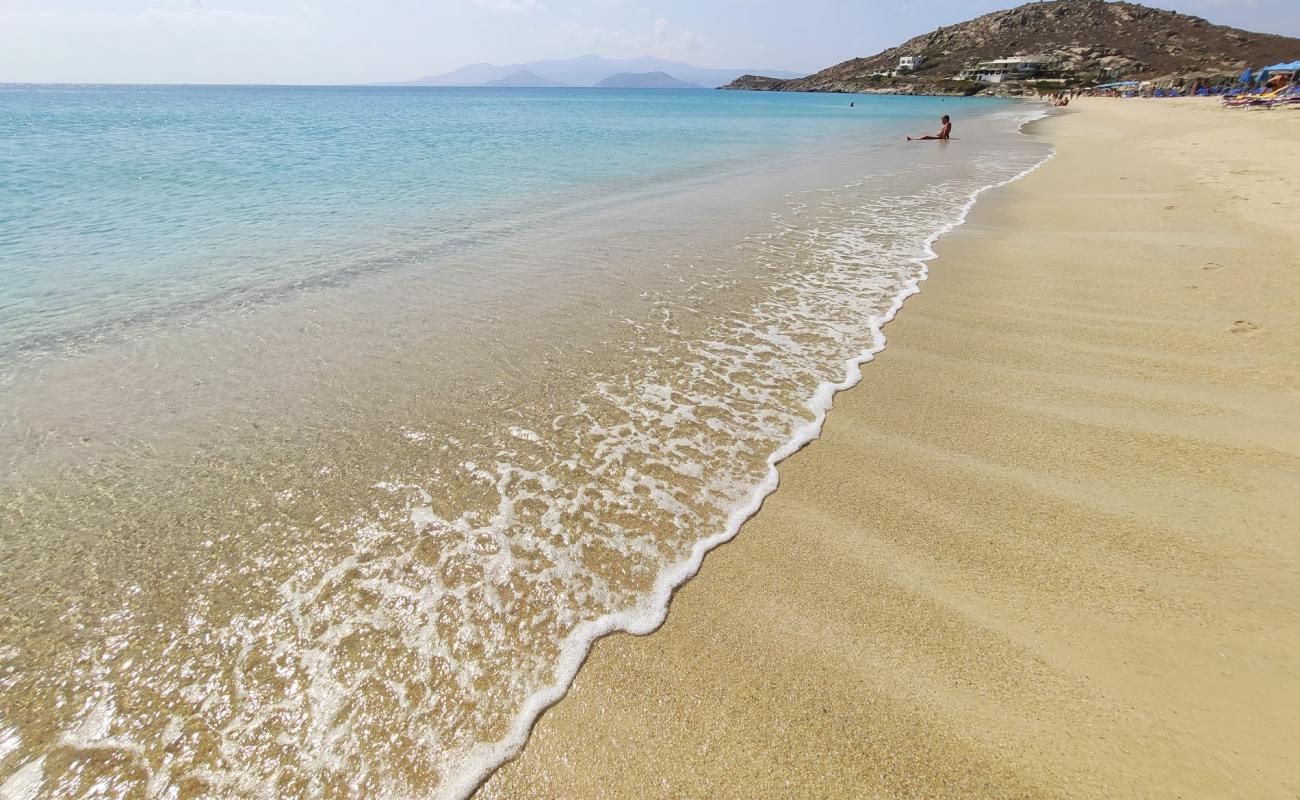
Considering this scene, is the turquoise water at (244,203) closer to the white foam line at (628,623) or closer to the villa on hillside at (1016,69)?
the white foam line at (628,623)

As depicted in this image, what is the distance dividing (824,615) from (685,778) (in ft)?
4.06

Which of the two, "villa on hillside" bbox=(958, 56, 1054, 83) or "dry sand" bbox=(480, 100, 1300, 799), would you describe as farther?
"villa on hillside" bbox=(958, 56, 1054, 83)

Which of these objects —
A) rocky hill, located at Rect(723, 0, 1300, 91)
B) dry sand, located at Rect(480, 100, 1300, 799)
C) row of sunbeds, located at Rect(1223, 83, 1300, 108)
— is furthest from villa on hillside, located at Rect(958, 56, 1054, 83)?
dry sand, located at Rect(480, 100, 1300, 799)

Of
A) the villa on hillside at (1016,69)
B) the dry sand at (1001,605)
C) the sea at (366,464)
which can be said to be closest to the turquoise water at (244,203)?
the sea at (366,464)

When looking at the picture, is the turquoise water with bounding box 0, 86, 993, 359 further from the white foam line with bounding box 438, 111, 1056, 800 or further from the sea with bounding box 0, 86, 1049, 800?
the white foam line with bounding box 438, 111, 1056, 800

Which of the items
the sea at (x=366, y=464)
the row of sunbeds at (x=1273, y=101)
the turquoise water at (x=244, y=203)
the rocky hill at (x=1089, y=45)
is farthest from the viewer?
the rocky hill at (x=1089, y=45)

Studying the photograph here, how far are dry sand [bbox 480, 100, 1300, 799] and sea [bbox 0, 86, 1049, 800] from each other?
1.30 ft

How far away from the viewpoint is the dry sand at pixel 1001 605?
8.14ft

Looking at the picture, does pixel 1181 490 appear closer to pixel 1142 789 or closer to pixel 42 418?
pixel 1142 789

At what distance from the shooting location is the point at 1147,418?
4.88 meters

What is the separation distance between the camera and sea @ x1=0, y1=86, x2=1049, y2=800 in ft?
9.12

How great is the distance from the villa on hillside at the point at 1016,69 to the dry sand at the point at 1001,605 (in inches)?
5694

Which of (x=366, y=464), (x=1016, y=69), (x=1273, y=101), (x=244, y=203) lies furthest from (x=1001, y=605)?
(x=1016, y=69)

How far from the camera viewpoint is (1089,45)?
122m
